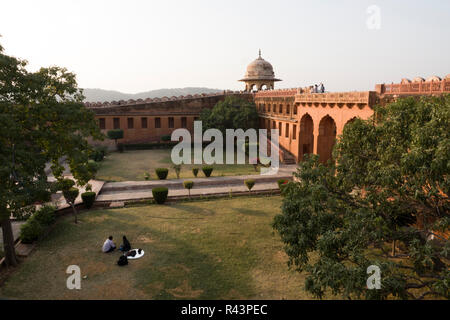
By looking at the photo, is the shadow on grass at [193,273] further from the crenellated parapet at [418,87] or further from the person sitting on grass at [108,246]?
the crenellated parapet at [418,87]

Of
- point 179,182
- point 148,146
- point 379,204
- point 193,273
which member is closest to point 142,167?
point 179,182

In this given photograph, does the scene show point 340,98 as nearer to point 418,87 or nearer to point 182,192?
point 418,87

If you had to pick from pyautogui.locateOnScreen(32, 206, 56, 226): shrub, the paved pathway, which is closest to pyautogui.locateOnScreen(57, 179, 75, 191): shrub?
pyautogui.locateOnScreen(32, 206, 56, 226): shrub

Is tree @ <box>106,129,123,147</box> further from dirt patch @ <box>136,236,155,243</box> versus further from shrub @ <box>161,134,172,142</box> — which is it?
dirt patch @ <box>136,236,155,243</box>

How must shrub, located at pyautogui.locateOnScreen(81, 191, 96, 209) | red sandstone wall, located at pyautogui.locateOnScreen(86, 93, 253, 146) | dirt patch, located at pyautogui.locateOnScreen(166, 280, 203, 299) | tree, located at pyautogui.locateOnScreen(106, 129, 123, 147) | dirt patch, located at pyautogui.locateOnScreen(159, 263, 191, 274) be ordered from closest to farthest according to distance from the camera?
dirt patch, located at pyautogui.locateOnScreen(166, 280, 203, 299)
dirt patch, located at pyautogui.locateOnScreen(159, 263, 191, 274)
shrub, located at pyautogui.locateOnScreen(81, 191, 96, 209)
tree, located at pyautogui.locateOnScreen(106, 129, 123, 147)
red sandstone wall, located at pyautogui.locateOnScreen(86, 93, 253, 146)

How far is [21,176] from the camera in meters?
11.9

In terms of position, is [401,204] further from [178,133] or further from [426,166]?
[178,133]

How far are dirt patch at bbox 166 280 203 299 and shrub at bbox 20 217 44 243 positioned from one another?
25.7 feet

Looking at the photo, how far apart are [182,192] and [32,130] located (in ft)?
40.2

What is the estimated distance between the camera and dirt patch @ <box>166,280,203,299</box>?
439 inches

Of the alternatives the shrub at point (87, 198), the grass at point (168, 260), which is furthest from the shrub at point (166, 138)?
the grass at point (168, 260)

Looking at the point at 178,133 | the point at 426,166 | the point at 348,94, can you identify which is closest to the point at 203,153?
the point at 178,133

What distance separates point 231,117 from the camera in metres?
39.6

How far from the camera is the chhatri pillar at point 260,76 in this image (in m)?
50.8
